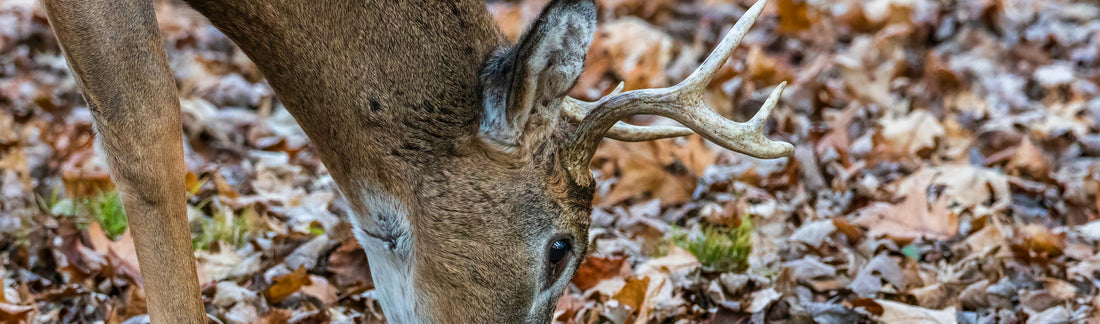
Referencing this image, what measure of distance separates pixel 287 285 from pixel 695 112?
5.25 ft

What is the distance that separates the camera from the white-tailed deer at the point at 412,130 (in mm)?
2824

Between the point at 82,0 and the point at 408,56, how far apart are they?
833 millimetres

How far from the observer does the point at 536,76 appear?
264 cm

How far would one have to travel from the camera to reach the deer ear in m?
2.52

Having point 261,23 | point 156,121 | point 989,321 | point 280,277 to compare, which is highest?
point 261,23

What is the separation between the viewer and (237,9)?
9.43ft

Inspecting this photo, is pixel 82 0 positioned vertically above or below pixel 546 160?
above

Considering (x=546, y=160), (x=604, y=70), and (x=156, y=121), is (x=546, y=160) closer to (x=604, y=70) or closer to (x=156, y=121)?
(x=156, y=121)

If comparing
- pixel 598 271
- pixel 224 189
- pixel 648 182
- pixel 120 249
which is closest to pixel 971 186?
pixel 648 182

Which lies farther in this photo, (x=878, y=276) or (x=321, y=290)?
(x=878, y=276)

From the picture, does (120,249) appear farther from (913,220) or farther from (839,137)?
(839,137)

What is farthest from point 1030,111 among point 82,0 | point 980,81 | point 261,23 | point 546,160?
point 82,0

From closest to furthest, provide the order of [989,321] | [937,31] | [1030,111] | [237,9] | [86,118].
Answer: [237,9] → [989,321] → [86,118] → [1030,111] → [937,31]

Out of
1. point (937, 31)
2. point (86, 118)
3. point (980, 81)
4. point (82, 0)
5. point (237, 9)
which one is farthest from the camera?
point (937, 31)
